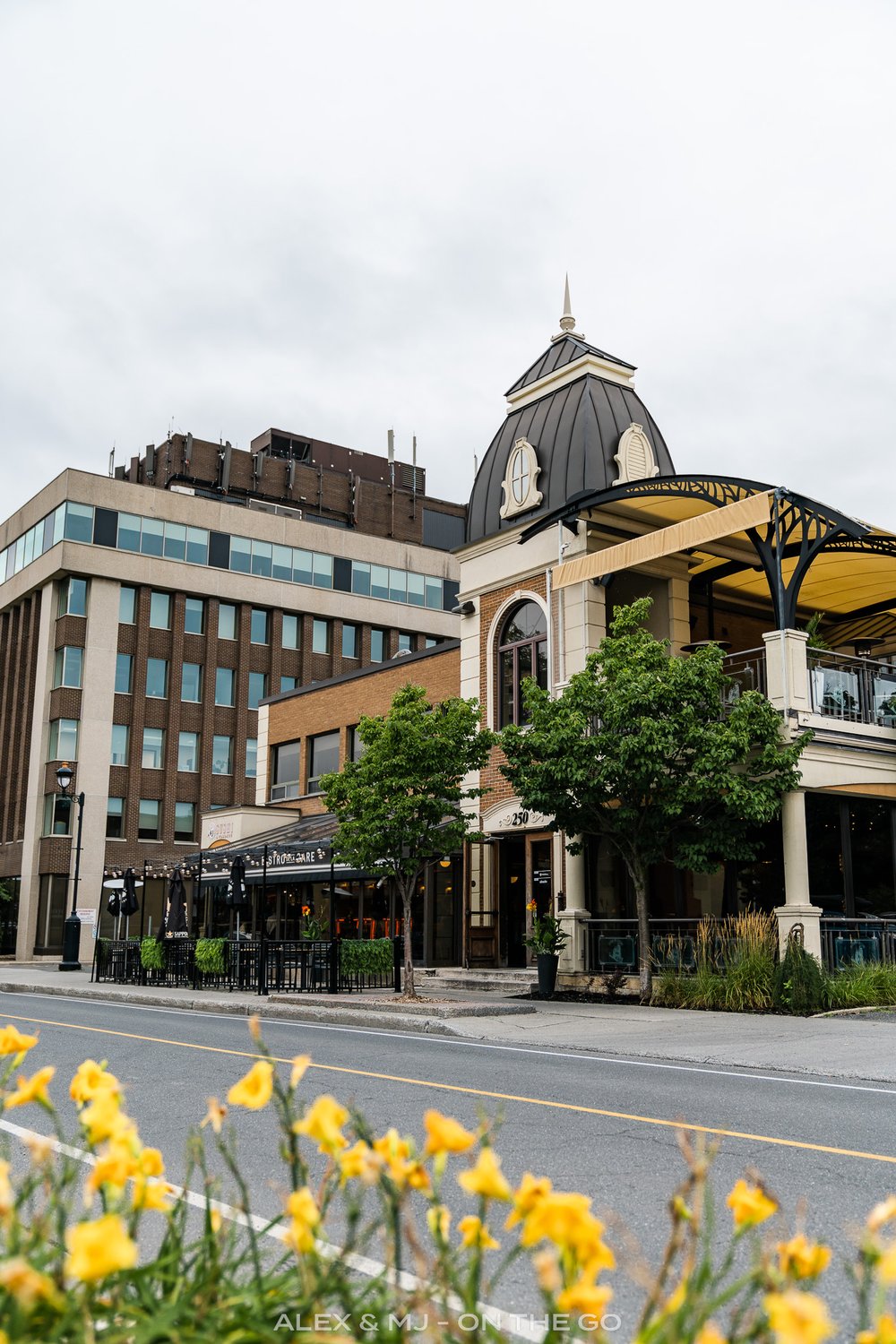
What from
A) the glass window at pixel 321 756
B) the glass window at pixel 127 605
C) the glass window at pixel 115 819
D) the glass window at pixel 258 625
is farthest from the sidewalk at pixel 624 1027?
the glass window at pixel 258 625

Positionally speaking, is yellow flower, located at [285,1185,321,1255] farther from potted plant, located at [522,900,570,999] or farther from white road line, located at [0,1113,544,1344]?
potted plant, located at [522,900,570,999]

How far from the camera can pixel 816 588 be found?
1025 inches

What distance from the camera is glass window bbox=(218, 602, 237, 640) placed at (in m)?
52.2

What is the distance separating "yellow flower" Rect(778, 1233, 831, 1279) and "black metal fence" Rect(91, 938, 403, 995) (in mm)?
19718

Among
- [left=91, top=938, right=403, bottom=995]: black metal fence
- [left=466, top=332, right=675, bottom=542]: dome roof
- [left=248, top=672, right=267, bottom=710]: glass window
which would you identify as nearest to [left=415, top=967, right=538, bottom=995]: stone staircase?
[left=91, top=938, right=403, bottom=995]: black metal fence

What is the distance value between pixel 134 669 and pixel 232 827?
16.3 meters

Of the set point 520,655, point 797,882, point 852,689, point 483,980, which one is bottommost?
point 483,980

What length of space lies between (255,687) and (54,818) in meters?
10.2

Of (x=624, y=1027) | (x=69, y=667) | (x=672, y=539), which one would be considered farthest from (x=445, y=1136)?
(x=69, y=667)

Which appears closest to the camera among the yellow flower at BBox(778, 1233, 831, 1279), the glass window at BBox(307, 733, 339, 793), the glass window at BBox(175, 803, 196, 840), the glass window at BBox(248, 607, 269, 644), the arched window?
the yellow flower at BBox(778, 1233, 831, 1279)

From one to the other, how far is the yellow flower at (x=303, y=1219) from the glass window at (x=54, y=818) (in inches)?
1817

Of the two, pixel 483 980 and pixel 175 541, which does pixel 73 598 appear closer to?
pixel 175 541

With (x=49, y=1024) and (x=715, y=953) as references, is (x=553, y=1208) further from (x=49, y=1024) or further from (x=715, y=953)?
(x=715, y=953)

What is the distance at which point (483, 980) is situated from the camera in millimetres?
23484
